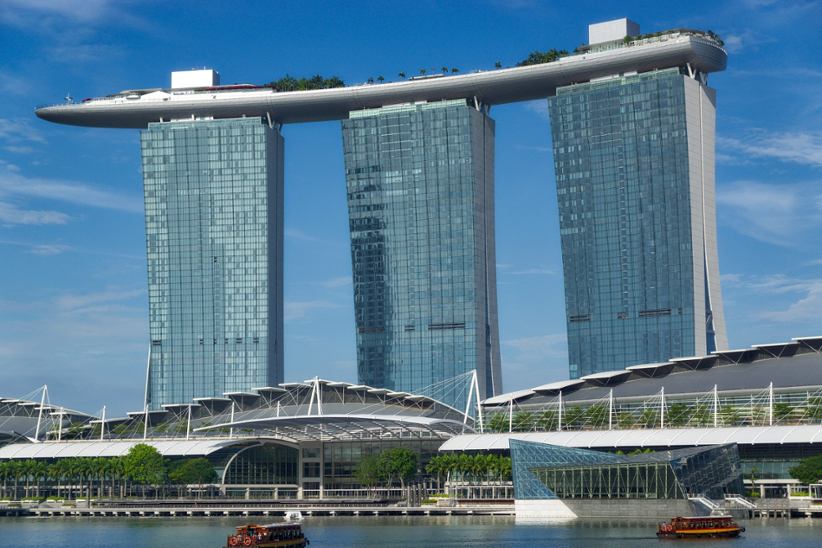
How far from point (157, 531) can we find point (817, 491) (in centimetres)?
8338

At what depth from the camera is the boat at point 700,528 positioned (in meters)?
148

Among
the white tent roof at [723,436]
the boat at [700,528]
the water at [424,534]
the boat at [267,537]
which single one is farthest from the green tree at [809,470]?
the boat at [267,537]

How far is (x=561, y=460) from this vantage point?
178125 millimetres

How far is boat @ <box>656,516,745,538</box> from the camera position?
148250mm

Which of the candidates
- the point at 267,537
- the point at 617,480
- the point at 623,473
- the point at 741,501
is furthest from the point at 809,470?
the point at 267,537

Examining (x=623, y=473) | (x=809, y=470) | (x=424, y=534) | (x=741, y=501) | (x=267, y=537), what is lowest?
(x=424, y=534)

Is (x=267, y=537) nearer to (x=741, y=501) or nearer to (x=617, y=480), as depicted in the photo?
(x=617, y=480)

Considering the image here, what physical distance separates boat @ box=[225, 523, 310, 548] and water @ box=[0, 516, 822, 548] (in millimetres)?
2664

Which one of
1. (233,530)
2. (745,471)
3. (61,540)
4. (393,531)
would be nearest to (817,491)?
(745,471)

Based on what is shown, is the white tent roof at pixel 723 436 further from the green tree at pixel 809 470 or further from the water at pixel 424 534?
the water at pixel 424 534

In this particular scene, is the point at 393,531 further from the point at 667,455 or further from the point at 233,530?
the point at 667,455

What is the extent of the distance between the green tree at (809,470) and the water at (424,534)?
10391 millimetres

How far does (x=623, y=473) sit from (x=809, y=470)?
25.9 m

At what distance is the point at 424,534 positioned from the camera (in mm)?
162500
